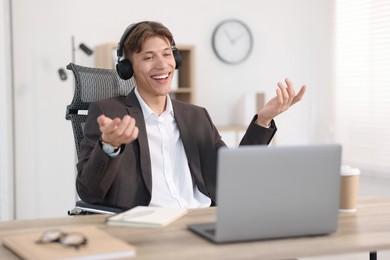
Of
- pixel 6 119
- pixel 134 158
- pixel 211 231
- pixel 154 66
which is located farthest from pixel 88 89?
pixel 6 119

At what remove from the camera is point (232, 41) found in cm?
489

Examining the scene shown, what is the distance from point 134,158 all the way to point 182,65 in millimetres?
2518

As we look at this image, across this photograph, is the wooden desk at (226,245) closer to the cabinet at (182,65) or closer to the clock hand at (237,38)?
the cabinet at (182,65)

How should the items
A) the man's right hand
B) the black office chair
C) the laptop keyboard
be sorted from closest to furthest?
the laptop keyboard < the man's right hand < the black office chair

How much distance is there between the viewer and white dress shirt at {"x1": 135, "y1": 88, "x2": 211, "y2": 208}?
2.17 metres

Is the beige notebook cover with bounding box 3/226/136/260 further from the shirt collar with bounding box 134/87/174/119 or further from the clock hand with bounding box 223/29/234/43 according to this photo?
the clock hand with bounding box 223/29/234/43

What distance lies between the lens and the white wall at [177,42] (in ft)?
14.3

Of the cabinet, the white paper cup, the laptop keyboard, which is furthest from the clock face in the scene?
the laptop keyboard

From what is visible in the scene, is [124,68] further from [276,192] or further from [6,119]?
[6,119]

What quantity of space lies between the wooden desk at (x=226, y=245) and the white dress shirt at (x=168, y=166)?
0.45 metres

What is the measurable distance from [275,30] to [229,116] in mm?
811

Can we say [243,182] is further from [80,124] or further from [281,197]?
[80,124]

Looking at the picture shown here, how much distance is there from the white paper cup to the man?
1.31 feet

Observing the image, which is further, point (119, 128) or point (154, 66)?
point (154, 66)
